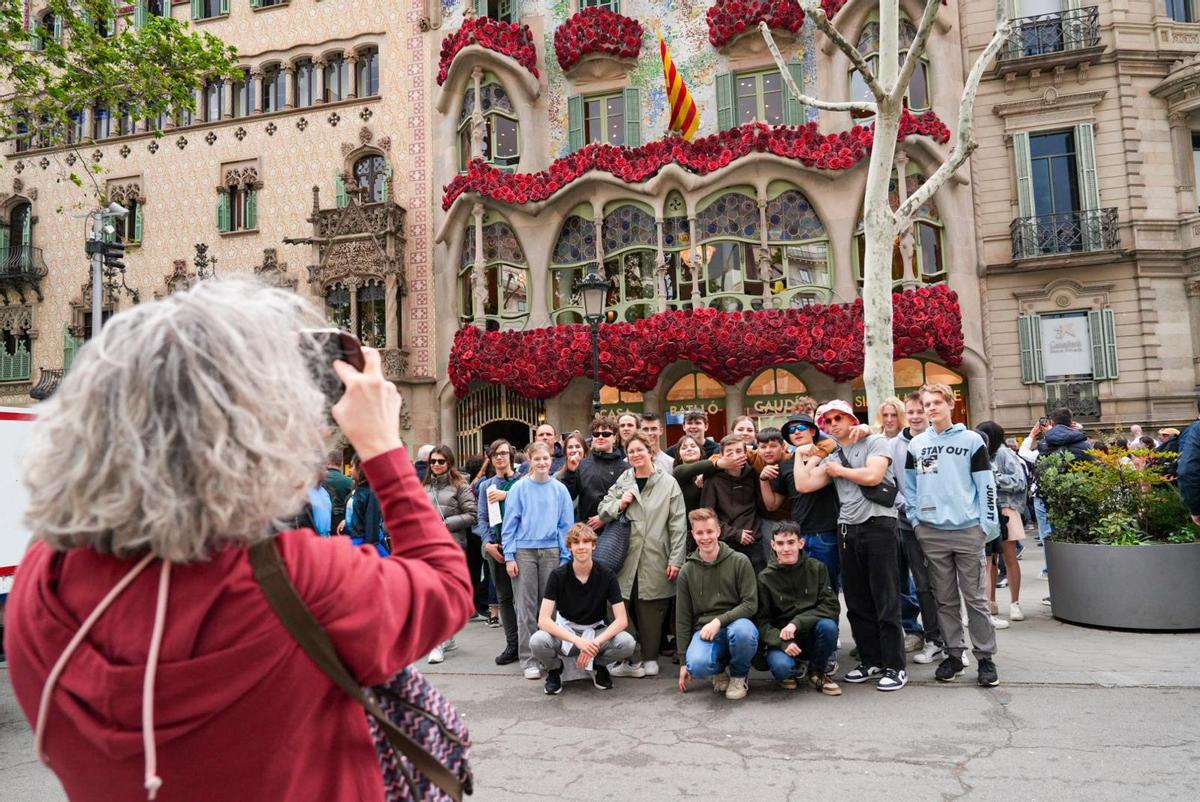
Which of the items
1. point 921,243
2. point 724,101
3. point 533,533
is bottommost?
point 533,533

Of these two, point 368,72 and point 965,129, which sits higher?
point 368,72

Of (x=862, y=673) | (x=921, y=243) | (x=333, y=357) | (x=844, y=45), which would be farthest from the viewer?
(x=921, y=243)

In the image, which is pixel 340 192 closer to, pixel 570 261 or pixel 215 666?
pixel 570 261

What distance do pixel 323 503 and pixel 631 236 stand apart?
48.1 ft

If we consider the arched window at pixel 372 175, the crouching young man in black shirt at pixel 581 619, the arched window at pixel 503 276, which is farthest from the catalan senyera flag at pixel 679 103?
the crouching young man in black shirt at pixel 581 619

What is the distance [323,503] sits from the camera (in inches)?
293

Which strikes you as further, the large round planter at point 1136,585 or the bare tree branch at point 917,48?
the bare tree branch at point 917,48

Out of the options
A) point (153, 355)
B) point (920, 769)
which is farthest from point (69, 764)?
point (920, 769)

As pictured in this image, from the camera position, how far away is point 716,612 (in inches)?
252

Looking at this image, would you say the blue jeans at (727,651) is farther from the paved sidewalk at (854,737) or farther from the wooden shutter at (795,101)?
the wooden shutter at (795,101)

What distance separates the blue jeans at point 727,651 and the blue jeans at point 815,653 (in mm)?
177

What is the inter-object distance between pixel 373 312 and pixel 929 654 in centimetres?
1876

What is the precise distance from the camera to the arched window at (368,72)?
23.8m

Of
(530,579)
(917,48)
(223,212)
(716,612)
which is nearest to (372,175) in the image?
(223,212)
